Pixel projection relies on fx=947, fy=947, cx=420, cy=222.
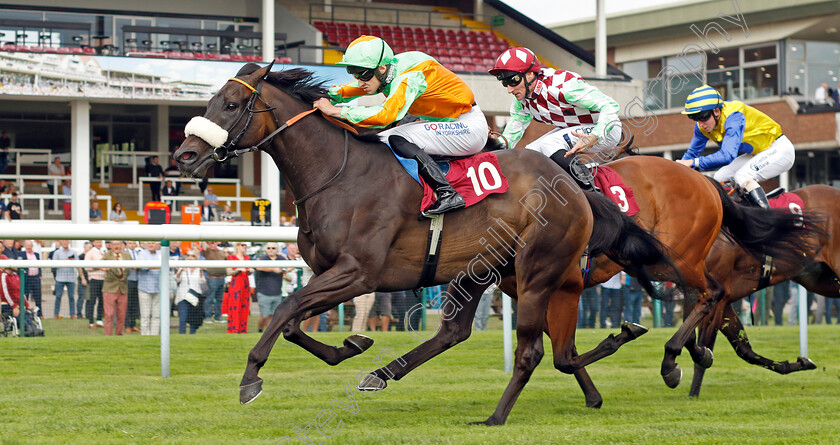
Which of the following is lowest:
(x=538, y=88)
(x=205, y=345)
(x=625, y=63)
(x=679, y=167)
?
(x=205, y=345)

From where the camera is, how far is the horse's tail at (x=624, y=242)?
5.12 meters

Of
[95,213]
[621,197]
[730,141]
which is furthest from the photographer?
[95,213]

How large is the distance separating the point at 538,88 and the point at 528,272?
139cm

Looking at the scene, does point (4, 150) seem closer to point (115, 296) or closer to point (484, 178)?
point (115, 296)

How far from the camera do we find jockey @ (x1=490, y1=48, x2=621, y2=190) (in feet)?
17.8

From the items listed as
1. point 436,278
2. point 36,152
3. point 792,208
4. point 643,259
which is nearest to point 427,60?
point 436,278

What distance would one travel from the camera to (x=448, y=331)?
490 centimetres

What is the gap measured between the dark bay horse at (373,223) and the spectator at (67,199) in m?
15.8

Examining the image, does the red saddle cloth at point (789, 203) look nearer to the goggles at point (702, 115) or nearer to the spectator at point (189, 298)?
the goggles at point (702, 115)

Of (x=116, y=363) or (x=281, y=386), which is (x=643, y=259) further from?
(x=116, y=363)

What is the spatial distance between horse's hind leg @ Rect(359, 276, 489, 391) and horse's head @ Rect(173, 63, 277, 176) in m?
1.25

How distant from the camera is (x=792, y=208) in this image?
6.99 m

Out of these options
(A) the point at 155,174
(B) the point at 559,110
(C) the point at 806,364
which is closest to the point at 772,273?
(C) the point at 806,364

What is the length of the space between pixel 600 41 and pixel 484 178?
62.0ft
